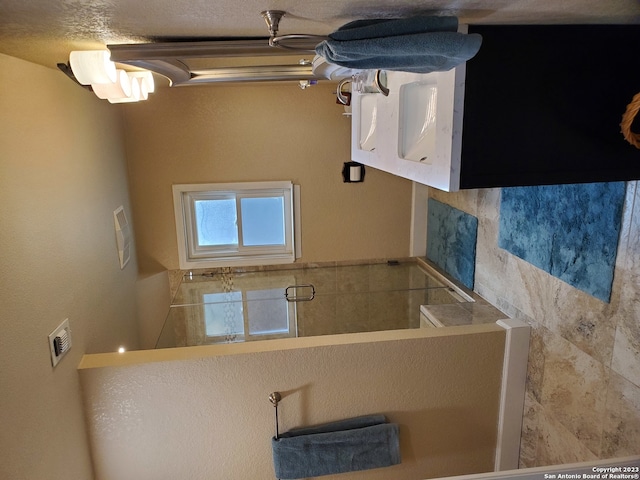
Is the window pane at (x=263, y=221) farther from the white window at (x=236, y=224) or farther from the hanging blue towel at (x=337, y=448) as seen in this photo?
the hanging blue towel at (x=337, y=448)

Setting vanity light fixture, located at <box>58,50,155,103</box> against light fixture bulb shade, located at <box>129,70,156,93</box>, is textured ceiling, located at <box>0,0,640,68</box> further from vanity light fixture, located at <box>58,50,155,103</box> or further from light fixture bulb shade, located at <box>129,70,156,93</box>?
light fixture bulb shade, located at <box>129,70,156,93</box>

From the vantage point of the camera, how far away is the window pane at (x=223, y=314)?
7.21ft

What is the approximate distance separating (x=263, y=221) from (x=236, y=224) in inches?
7.6

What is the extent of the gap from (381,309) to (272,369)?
0.87 m

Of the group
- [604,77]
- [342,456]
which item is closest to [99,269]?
[342,456]

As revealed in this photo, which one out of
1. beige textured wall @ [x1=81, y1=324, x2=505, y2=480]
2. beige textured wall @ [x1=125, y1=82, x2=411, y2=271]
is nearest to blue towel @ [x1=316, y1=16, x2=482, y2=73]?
beige textured wall @ [x1=81, y1=324, x2=505, y2=480]

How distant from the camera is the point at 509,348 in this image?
6.48 ft

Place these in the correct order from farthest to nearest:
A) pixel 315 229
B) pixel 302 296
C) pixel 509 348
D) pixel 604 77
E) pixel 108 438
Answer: pixel 315 229, pixel 302 296, pixel 509 348, pixel 108 438, pixel 604 77

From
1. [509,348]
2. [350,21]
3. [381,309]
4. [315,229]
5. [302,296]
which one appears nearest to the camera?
[350,21]

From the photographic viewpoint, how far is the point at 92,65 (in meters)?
1.47

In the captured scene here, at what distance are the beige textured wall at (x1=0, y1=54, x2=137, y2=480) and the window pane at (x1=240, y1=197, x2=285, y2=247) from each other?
1121 mm

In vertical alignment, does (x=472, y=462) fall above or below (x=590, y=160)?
below

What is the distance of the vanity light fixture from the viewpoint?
1452mm

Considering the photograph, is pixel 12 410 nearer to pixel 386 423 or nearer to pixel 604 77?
pixel 386 423
